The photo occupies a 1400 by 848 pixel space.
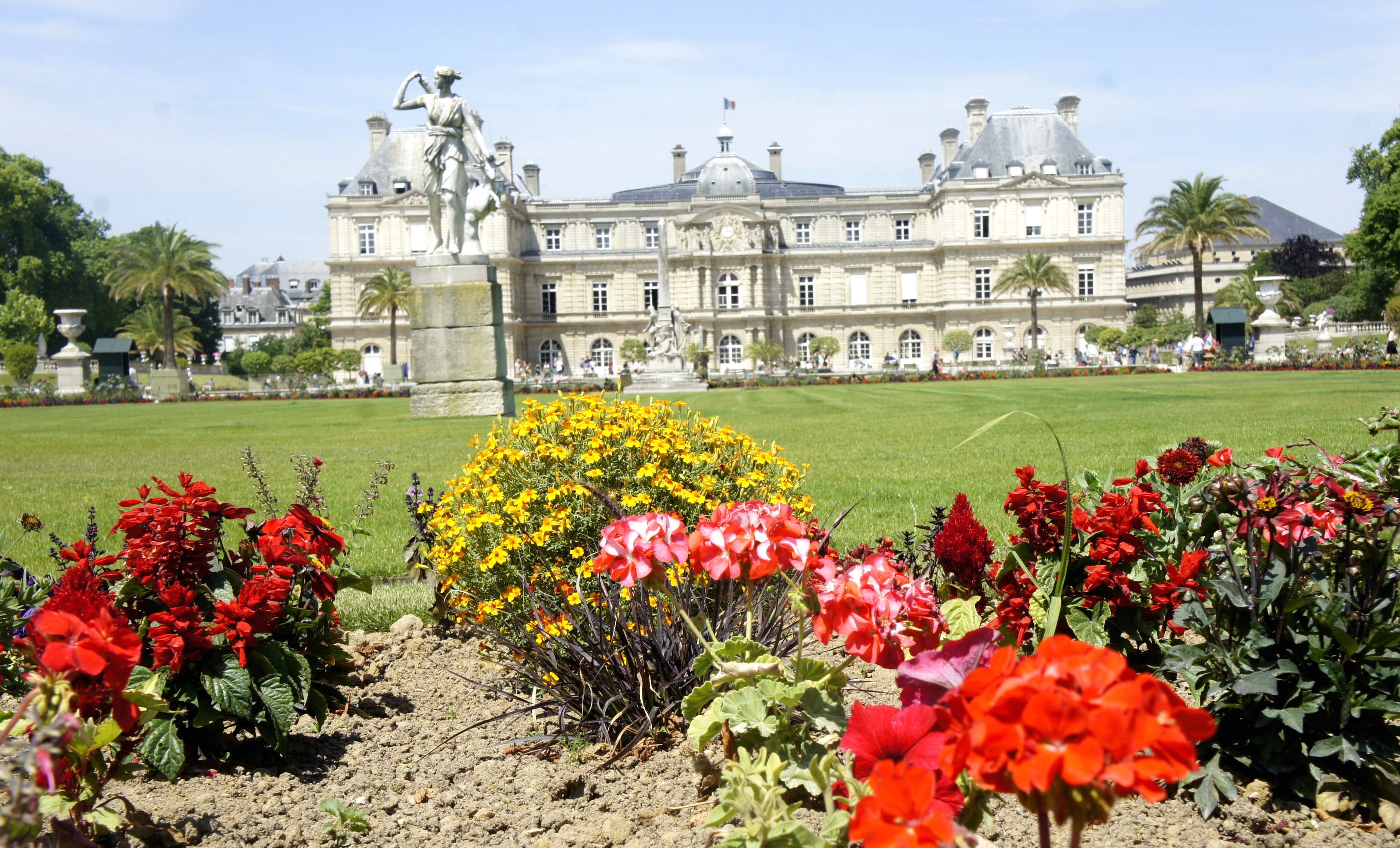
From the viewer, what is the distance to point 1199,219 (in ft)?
147

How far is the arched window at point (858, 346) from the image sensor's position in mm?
67125

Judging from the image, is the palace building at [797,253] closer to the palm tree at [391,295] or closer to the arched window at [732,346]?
the arched window at [732,346]

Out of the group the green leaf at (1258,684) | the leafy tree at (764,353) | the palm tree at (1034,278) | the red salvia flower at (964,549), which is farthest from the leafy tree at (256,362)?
the green leaf at (1258,684)

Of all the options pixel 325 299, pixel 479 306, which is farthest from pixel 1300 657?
pixel 325 299

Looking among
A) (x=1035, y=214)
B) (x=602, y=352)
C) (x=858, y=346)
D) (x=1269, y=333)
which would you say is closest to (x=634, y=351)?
(x=602, y=352)

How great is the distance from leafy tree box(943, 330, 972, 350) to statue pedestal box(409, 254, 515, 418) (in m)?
48.5

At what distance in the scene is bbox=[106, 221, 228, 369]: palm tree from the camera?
44.9m

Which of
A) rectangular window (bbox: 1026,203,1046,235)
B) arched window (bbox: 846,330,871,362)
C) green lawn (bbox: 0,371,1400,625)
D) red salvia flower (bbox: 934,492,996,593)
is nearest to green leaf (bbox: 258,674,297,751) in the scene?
red salvia flower (bbox: 934,492,996,593)

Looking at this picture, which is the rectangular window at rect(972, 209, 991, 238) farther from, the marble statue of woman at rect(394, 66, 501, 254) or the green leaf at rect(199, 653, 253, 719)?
the green leaf at rect(199, 653, 253, 719)

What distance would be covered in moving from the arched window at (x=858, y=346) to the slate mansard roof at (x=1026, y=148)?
11314mm

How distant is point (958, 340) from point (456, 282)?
4948cm

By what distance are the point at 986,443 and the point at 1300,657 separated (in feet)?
31.2

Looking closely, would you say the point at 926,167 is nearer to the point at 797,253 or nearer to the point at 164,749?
the point at 797,253

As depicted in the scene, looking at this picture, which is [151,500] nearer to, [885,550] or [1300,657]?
[885,550]
